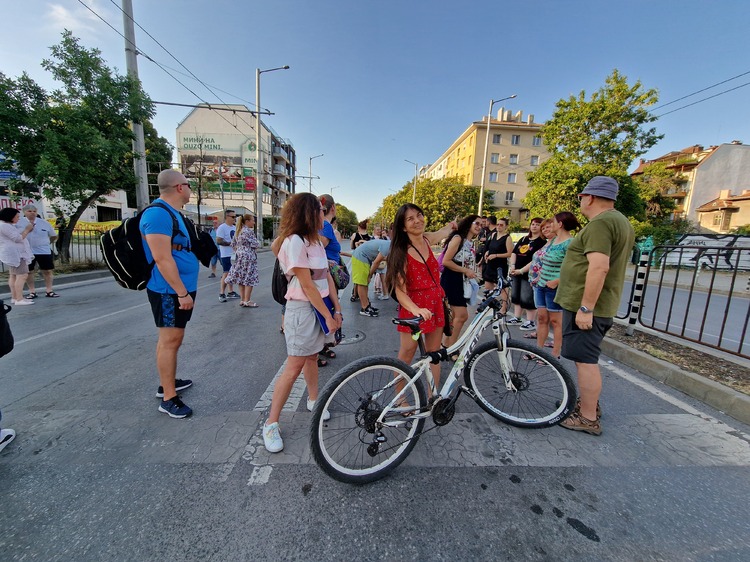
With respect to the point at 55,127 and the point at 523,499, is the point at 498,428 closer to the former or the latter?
the point at 523,499

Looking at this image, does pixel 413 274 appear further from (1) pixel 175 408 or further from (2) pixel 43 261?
(2) pixel 43 261

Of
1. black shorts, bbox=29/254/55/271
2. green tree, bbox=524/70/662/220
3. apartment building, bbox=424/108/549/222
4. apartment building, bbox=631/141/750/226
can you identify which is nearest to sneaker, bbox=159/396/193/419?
black shorts, bbox=29/254/55/271

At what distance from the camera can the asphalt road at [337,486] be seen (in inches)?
64.5

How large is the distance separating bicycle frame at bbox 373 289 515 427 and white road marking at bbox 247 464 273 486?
2.54 ft

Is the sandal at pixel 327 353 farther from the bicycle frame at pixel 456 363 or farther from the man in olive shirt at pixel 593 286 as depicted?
the man in olive shirt at pixel 593 286

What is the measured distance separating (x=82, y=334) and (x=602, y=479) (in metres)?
6.31

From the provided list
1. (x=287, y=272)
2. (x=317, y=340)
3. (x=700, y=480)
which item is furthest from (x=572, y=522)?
(x=287, y=272)

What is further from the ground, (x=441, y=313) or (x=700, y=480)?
(x=441, y=313)

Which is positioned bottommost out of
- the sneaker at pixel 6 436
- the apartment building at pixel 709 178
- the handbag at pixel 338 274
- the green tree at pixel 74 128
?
the sneaker at pixel 6 436

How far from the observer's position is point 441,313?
2670mm

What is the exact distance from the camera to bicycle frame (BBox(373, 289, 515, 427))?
2.15 m

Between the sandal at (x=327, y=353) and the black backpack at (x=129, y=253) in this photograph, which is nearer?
the black backpack at (x=129, y=253)

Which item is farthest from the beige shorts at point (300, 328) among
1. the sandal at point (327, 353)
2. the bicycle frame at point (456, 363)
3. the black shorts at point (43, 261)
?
the black shorts at point (43, 261)

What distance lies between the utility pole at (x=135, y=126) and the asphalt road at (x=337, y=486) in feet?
32.2
